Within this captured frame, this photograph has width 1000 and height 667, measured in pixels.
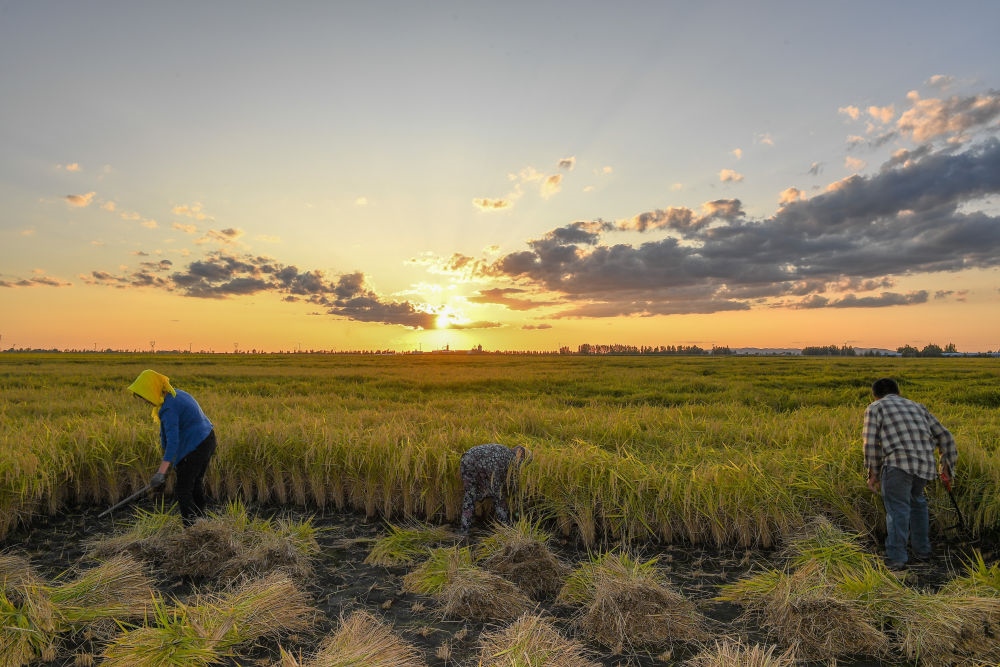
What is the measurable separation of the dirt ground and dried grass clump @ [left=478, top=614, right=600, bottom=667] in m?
0.17

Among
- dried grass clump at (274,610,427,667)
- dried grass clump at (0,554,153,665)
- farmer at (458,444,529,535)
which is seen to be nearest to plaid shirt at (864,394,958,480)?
farmer at (458,444,529,535)

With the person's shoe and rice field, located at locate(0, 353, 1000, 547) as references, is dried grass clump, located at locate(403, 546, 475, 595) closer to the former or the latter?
rice field, located at locate(0, 353, 1000, 547)

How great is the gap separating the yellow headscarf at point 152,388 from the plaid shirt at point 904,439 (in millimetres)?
7478

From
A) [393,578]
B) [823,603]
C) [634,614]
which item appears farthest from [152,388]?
[823,603]

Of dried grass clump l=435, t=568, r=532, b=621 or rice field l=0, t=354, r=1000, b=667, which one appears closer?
rice field l=0, t=354, r=1000, b=667

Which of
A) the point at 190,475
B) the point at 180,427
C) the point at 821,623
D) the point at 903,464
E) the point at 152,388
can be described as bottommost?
the point at 821,623

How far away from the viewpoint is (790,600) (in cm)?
410

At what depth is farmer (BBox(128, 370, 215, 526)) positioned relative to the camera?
232 inches

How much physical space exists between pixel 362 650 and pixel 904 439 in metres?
5.36

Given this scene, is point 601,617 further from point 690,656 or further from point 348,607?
point 348,607

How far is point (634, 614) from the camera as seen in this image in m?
4.04

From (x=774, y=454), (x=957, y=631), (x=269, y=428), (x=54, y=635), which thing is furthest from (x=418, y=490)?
(x=957, y=631)

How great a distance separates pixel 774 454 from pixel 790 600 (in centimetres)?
321

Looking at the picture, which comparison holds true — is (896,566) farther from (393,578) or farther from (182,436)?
(182,436)
